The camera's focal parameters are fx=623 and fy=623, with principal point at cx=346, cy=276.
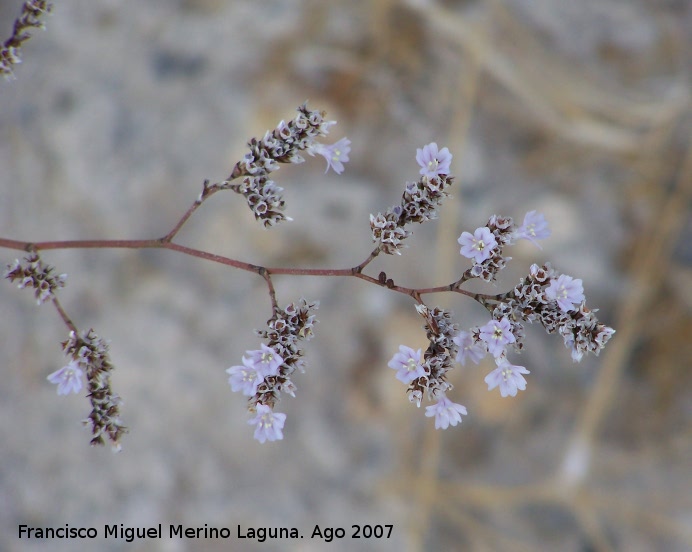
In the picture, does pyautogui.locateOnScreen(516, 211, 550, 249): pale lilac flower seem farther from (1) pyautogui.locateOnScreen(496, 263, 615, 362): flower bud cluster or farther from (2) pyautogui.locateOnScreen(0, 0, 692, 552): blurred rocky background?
(2) pyautogui.locateOnScreen(0, 0, 692, 552): blurred rocky background

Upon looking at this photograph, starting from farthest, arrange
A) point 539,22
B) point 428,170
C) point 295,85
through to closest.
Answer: point 539,22
point 295,85
point 428,170

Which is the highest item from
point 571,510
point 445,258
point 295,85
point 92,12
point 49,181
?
point 92,12

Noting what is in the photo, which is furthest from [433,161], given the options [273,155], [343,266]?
[343,266]

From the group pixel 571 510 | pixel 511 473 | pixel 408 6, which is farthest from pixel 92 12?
pixel 571 510

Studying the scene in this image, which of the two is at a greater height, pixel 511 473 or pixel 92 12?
pixel 92 12

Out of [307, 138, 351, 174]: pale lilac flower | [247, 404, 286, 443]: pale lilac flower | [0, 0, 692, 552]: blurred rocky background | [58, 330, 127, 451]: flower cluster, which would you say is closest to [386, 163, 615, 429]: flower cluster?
[307, 138, 351, 174]: pale lilac flower

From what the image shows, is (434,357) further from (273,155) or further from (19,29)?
(19,29)

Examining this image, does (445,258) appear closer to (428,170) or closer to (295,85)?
(295,85)
